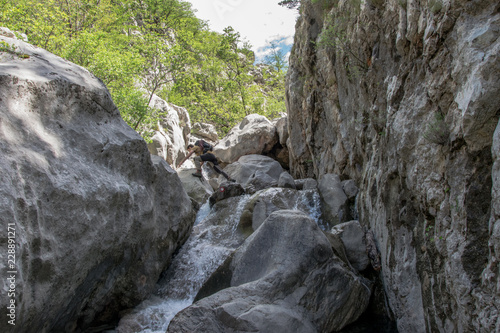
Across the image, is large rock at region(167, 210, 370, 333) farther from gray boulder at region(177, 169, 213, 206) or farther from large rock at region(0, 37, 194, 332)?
gray boulder at region(177, 169, 213, 206)

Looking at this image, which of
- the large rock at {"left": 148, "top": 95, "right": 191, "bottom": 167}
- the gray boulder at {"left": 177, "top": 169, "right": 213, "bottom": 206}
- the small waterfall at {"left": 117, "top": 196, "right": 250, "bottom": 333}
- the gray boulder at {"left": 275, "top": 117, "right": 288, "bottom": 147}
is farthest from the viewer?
the gray boulder at {"left": 275, "top": 117, "right": 288, "bottom": 147}

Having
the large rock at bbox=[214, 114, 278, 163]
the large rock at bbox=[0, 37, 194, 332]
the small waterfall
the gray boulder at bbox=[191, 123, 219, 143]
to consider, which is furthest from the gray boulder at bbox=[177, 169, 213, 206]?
the gray boulder at bbox=[191, 123, 219, 143]

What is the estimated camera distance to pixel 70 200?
181 inches

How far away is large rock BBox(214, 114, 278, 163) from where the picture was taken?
19.4 m

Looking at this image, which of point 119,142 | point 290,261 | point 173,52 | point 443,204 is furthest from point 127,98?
point 443,204

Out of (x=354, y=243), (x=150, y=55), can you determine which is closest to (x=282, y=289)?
(x=354, y=243)

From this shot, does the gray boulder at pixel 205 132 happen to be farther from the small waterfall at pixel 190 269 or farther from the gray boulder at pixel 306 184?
the small waterfall at pixel 190 269

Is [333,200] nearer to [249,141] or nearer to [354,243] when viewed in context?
[354,243]

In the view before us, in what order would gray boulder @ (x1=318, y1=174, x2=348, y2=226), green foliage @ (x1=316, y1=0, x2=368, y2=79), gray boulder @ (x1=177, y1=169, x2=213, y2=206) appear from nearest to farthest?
green foliage @ (x1=316, y1=0, x2=368, y2=79) < gray boulder @ (x1=318, y1=174, x2=348, y2=226) < gray boulder @ (x1=177, y1=169, x2=213, y2=206)

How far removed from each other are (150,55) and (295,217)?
12618mm

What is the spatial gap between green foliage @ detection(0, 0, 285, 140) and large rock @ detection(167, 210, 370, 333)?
19.3 ft

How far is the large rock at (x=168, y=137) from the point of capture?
52.2 ft

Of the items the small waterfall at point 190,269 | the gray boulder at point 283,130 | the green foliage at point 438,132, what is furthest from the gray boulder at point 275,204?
the gray boulder at point 283,130

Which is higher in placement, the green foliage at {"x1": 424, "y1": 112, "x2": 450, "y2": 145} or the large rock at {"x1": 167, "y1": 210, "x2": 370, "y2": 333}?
the green foliage at {"x1": 424, "y1": 112, "x2": 450, "y2": 145}
